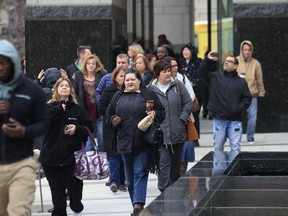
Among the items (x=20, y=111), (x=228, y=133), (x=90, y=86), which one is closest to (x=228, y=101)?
(x=228, y=133)

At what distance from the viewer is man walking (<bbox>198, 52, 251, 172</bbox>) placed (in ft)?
50.6

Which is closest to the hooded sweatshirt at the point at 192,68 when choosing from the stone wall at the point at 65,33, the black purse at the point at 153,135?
the stone wall at the point at 65,33

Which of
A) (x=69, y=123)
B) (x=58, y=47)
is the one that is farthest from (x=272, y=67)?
(x=69, y=123)

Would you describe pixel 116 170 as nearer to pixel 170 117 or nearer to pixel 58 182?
pixel 170 117

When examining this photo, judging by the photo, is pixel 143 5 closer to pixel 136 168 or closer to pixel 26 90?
pixel 136 168

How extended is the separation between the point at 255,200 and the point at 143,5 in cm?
2076

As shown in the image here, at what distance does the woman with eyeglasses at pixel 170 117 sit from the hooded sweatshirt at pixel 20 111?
4.43 m

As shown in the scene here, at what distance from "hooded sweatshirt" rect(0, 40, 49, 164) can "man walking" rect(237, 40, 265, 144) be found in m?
10.7

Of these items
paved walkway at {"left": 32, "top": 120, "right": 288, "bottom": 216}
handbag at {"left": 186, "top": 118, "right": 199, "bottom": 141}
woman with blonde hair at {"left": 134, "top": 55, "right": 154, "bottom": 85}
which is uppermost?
woman with blonde hair at {"left": 134, "top": 55, "right": 154, "bottom": 85}

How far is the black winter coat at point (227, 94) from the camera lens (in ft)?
50.6

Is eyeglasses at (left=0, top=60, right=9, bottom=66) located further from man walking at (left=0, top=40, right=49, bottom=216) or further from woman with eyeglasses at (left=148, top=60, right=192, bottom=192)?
woman with eyeglasses at (left=148, top=60, right=192, bottom=192)

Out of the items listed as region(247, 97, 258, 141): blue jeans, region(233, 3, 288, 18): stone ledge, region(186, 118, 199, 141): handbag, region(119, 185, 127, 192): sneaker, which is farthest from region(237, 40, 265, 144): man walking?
region(186, 118, 199, 141): handbag

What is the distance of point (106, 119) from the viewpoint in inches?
508

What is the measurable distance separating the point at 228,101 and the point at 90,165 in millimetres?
3862
